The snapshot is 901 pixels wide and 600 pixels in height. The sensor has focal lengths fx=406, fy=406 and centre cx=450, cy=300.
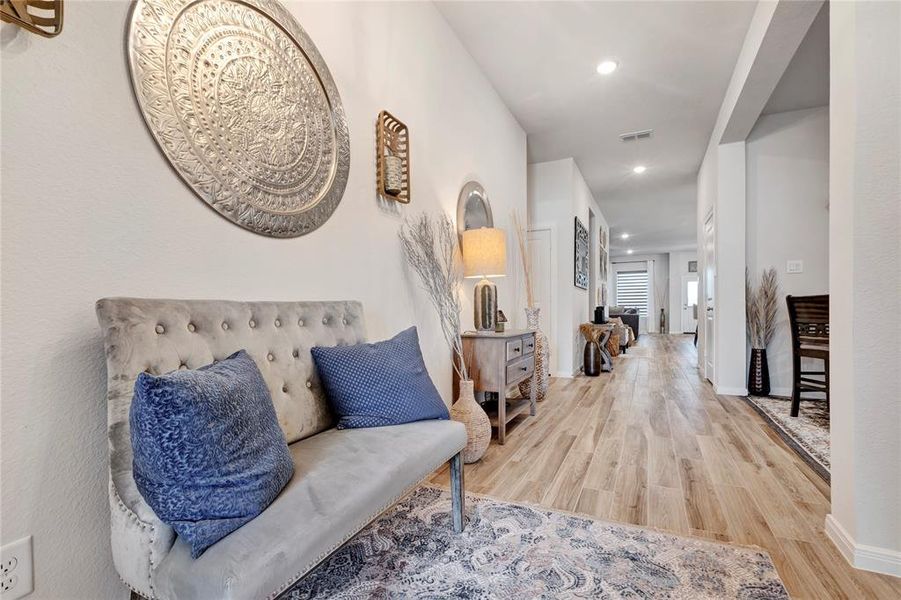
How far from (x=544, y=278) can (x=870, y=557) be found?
4.10m

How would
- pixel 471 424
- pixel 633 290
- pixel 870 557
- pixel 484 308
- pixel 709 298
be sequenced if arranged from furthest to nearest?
pixel 633 290 → pixel 709 298 → pixel 484 308 → pixel 471 424 → pixel 870 557

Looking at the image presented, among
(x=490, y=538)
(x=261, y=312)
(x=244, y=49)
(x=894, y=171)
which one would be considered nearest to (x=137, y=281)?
(x=261, y=312)

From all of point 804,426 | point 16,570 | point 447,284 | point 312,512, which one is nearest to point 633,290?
point 804,426

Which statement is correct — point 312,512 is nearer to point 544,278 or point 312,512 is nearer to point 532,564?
point 532,564

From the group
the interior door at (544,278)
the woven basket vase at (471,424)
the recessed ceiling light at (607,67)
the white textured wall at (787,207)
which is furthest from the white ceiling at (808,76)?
the woven basket vase at (471,424)

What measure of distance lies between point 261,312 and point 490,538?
1221mm

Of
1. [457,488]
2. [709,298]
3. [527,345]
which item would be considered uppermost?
[709,298]

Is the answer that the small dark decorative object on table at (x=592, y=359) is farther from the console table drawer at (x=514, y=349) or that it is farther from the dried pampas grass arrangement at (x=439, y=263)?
the dried pampas grass arrangement at (x=439, y=263)

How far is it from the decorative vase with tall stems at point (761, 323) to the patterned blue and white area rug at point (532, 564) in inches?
123

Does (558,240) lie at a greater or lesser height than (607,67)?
lesser

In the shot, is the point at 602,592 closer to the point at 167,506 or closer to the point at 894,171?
the point at 167,506

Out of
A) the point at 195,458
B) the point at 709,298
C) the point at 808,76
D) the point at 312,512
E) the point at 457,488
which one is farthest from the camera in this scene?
the point at 709,298

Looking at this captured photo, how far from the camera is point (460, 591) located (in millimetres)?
1310

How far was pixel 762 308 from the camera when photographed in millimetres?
4043
